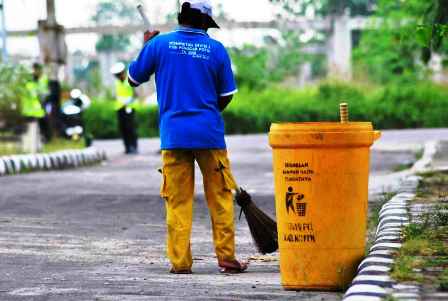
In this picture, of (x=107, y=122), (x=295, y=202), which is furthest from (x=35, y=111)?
→ (x=295, y=202)

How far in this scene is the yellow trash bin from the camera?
8312 millimetres

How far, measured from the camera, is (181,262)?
9445 millimetres

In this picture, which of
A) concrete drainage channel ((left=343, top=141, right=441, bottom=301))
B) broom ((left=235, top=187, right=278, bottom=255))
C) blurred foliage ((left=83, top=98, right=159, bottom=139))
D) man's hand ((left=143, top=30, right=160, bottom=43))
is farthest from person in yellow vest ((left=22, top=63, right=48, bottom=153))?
broom ((left=235, top=187, right=278, bottom=255))

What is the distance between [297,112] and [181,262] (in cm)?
3436

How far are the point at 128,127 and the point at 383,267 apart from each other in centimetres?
A: 2138

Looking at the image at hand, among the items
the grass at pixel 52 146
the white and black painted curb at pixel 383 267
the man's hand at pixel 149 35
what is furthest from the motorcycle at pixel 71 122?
the man's hand at pixel 149 35

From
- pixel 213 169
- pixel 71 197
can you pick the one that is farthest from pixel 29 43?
pixel 213 169

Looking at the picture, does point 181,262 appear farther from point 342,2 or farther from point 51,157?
point 342,2

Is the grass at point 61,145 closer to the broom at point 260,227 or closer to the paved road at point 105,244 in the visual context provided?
the paved road at point 105,244

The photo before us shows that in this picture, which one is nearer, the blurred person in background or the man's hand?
the man's hand

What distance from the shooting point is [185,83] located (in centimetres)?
947

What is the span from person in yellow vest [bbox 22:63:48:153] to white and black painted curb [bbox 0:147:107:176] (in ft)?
1.76

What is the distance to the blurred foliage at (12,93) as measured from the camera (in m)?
26.3

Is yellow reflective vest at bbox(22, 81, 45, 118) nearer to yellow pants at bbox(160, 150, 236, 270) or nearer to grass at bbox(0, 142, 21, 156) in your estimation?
grass at bbox(0, 142, 21, 156)
